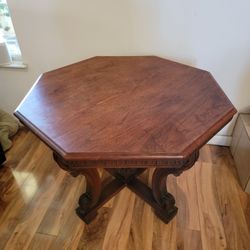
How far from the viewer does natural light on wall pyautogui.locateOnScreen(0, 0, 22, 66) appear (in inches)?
57.2

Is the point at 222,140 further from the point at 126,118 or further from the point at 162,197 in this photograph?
the point at 126,118

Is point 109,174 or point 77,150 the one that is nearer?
point 77,150

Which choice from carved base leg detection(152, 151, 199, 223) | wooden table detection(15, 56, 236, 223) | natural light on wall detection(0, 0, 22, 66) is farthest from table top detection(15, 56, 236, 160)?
natural light on wall detection(0, 0, 22, 66)

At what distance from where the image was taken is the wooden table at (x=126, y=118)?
723 mm

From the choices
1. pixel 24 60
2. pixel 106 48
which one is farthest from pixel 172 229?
pixel 24 60

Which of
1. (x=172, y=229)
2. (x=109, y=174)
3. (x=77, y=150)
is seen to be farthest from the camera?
(x=109, y=174)

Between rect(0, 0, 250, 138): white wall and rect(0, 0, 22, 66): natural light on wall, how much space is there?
0.12 m

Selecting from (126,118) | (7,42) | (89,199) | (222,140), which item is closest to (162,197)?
(89,199)

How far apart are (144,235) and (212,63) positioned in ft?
3.38

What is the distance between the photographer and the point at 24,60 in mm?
1550

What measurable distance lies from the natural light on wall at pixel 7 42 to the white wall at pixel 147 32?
0.40ft

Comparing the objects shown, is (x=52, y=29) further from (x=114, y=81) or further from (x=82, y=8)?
(x=114, y=81)

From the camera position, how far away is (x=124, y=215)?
1261 millimetres

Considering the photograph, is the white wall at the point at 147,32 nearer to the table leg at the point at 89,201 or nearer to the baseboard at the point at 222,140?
the baseboard at the point at 222,140
